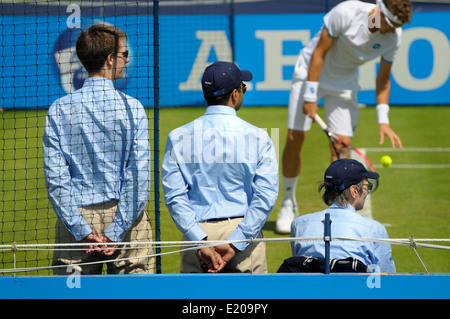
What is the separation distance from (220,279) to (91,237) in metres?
1.10

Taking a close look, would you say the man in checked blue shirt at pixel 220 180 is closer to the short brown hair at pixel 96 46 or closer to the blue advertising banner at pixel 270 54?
the short brown hair at pixel 96 46

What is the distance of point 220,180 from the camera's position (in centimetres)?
407

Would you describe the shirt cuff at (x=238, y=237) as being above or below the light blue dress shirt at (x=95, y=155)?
below

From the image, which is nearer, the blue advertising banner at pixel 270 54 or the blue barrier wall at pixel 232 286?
the blue barrier wall at pixel 232 286

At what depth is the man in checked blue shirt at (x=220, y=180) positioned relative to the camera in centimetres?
400

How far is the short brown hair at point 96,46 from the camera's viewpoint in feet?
14.3

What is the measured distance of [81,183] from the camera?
4.40m

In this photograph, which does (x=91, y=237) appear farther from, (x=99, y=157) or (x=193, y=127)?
(x=193, y=127)

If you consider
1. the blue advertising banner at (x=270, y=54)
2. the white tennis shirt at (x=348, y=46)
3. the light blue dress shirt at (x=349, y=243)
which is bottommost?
the light blue dress shirt at (x=349, y=243)

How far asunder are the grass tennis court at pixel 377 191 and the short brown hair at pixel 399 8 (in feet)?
5.41

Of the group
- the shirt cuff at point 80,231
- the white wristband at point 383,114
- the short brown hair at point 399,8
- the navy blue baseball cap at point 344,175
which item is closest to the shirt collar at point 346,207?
the navy blue baseball cap at point 344,175

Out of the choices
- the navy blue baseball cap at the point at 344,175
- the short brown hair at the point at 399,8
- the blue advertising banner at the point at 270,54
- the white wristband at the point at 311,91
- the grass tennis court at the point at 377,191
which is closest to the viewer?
the navy blue baseball cap at the point at 344,175

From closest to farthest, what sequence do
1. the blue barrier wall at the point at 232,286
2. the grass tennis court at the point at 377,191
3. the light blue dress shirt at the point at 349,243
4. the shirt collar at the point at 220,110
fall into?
1. the blue barrier wall at the point at 232,286
2. the light blue dress shirt at the point at 349,243
3. the shirt collar at the point at 220,110
4. the grass tennis court at the point at 377,191
